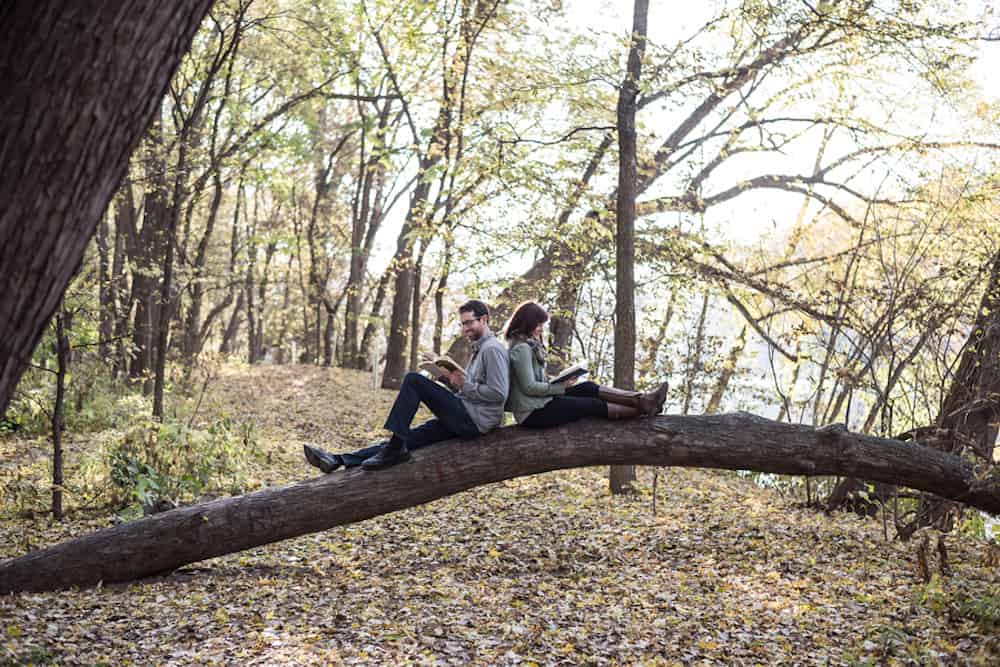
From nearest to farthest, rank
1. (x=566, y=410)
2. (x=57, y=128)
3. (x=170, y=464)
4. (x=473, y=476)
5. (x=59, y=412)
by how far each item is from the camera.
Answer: (x=57, y=128)
(x=473, y=476)
(x=566, y=410)
(x=59, y=412)
(x=170, y=464)

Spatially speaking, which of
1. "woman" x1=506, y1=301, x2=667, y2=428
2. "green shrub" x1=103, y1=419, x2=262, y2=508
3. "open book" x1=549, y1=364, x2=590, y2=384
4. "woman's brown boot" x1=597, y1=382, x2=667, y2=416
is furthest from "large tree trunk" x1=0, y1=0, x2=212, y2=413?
"green shrub" x1=103, y1=419, x2=262, y2=508

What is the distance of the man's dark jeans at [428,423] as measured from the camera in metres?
6.57

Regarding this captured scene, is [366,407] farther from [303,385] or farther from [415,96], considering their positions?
[415,96]

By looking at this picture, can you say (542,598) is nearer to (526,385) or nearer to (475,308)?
(526,385)

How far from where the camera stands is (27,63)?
235 cm

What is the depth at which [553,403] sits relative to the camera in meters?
7.01

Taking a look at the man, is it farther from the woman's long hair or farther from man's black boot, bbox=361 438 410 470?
the woman's long hair

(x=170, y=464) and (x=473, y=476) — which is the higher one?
(x=473, y=476)

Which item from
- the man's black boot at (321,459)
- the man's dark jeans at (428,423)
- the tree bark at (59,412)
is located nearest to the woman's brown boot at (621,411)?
the man's dark jeans at (428,423)

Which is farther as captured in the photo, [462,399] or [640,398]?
[640,398]

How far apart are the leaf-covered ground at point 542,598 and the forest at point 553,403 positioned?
0.04 metres

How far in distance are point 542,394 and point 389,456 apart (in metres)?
1.38

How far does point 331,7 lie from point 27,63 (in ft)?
47.7

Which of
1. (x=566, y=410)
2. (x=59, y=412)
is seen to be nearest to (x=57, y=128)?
(x=566, y=410)
